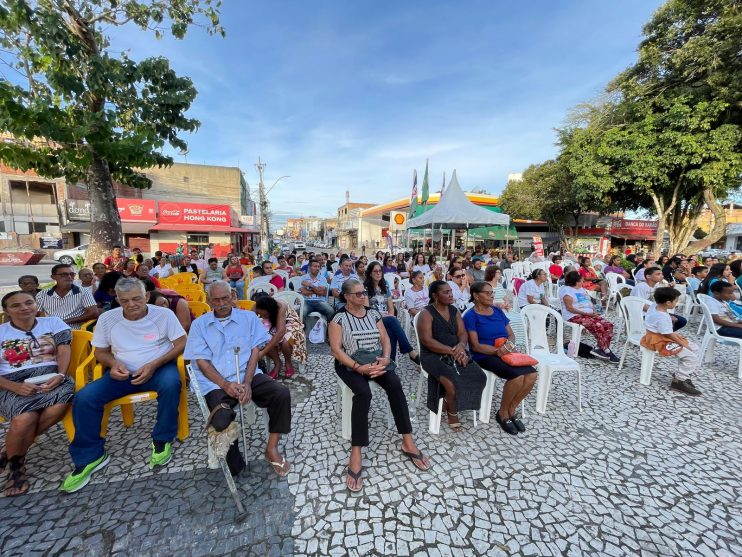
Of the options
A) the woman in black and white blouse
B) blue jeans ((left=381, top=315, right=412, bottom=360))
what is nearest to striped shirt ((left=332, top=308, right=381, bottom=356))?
the woman in black and white blouse

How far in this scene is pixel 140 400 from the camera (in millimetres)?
2652

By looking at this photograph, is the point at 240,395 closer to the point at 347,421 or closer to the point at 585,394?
the point at 347,421

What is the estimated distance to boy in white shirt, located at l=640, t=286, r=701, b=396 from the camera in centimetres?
377

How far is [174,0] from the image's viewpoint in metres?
5.13

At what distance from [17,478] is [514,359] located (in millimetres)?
3993

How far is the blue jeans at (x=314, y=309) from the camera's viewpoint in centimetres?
536

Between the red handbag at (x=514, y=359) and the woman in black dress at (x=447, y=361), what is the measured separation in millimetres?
279

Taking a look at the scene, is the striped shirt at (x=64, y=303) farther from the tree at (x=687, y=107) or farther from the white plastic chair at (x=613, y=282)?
the tree at (x=687, y=107)

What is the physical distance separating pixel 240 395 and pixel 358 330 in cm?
109

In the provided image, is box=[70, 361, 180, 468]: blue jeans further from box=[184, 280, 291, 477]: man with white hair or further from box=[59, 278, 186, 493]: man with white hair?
box=[184, 280, 291, 477]: man with white hair

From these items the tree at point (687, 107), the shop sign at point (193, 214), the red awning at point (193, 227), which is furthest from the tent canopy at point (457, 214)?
the shop sign at point (193, 214)

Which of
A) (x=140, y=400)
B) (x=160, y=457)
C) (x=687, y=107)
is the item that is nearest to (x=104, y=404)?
(x=140, y=400)

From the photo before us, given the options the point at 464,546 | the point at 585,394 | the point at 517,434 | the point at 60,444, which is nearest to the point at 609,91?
the point at 585,394

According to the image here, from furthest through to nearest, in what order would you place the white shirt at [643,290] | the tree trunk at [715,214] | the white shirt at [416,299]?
1. the tree trunk at [715,214]
2. the white shirt at [643,290]
3. the white shirt at [416,299]
